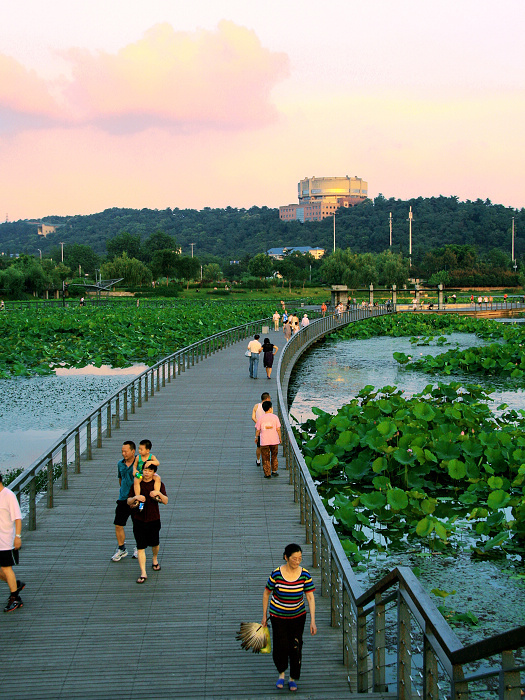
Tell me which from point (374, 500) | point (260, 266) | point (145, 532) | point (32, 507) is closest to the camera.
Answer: point (145, 532)

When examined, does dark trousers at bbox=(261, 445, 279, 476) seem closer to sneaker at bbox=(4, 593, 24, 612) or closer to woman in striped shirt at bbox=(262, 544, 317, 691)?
sneaker at bbox=(4, 593, 24, 612)

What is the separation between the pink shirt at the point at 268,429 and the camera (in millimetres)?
9992

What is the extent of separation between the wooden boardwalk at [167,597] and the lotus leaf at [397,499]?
1414 millimetres

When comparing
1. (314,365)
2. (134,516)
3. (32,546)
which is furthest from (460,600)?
(314,365)

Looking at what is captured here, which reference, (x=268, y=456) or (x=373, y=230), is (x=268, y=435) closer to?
(x=268, y=456)

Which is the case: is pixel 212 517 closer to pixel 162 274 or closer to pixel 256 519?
pixel 256 519

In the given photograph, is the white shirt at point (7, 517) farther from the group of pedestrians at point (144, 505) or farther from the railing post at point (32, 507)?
the railing post at point (32, 507)

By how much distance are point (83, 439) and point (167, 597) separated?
941 cm

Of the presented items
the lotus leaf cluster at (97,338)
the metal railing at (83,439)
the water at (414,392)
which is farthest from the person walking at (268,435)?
the lotus leaf cluster at (97,338)

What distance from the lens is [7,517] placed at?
6195 millimetres

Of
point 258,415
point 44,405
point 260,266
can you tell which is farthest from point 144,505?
point 260,266

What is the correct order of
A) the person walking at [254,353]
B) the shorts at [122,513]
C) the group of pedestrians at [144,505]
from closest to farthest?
the group of pedestrians at [144,505] < the shorts at [122,513] < the person walking at [254,353]

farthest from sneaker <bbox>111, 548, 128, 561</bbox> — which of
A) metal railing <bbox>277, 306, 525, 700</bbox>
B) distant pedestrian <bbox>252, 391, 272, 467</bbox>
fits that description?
distant pedestrian <bbox>252, 391, 272, 467</bbox>

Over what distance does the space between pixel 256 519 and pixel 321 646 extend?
10.1 feet
